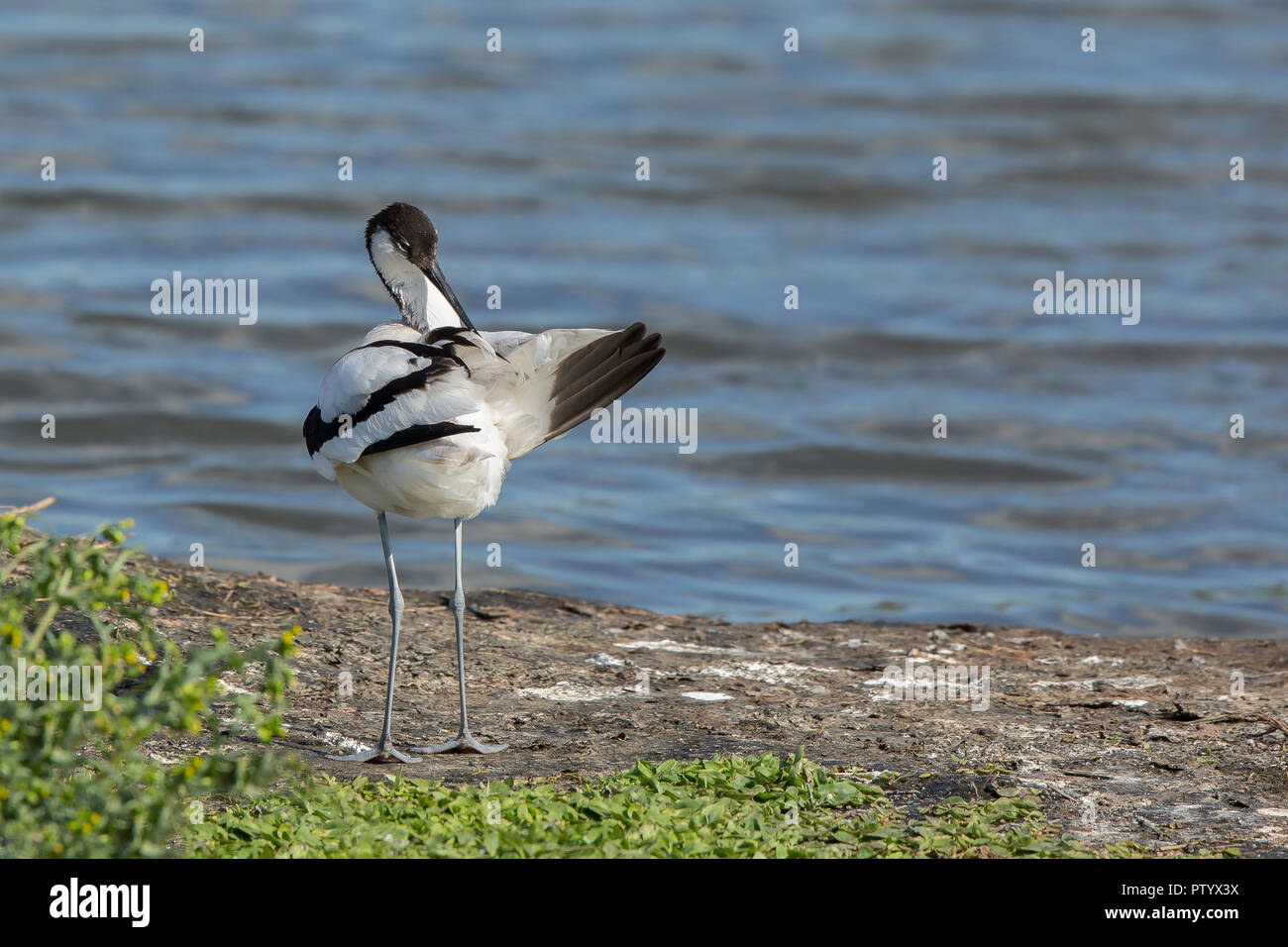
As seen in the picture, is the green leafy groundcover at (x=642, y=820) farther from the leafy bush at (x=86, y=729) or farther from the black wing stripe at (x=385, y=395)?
the black wing stripe at (x=385, y=395)

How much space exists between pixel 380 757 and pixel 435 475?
1.12 meters

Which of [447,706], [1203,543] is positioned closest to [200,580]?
[447,706]

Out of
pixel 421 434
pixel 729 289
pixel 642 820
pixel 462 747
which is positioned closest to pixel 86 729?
pixel 642 820

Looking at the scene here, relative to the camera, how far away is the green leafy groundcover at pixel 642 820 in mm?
5027

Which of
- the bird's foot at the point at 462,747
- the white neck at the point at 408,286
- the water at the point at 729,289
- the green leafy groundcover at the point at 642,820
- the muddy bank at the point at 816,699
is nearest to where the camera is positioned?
the green leafy groundcover at the point at 642,820

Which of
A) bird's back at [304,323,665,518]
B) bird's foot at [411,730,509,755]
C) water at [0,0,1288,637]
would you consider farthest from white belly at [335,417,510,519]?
water at [0,0,1288,637]

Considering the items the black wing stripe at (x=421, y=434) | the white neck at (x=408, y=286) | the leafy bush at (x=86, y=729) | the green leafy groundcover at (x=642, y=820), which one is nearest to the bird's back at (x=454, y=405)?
the black wing stripe at (x=421, y=434)

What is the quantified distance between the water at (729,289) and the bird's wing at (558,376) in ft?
15.0

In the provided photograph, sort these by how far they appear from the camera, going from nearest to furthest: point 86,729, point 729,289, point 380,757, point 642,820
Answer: point 86,729
point 642,820
point 380,757
point 729,289

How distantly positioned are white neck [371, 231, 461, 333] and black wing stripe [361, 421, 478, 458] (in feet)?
4.92

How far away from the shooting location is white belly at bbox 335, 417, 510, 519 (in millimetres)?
6250

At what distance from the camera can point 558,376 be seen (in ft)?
21.3

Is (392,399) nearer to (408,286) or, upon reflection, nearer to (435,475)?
(435,475)

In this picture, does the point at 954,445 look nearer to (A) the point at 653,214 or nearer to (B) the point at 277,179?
(A) the point at 653,214
